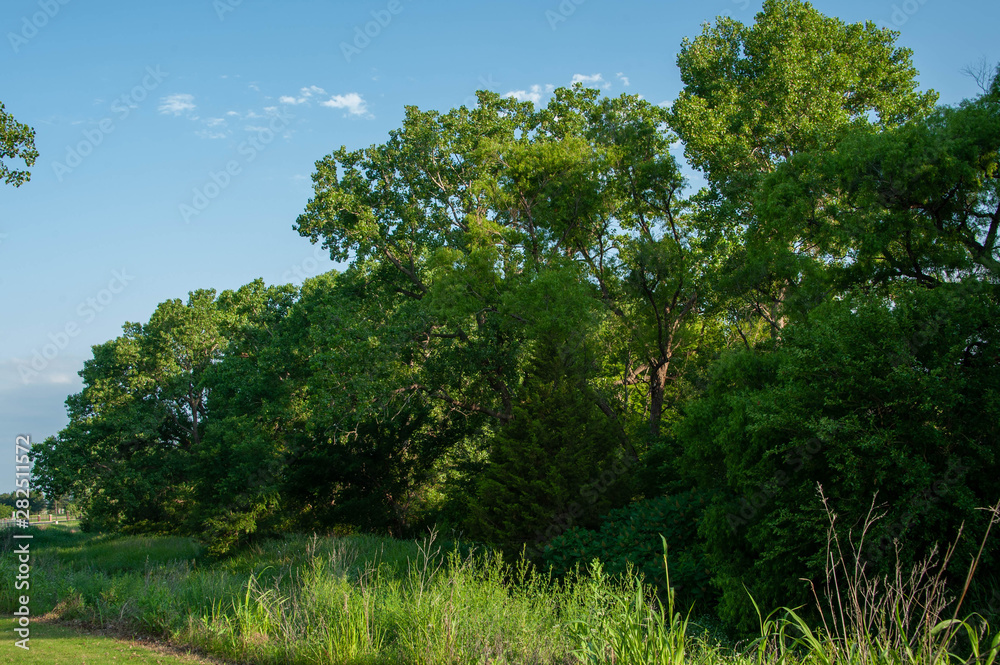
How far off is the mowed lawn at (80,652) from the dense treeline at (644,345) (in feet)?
21.5

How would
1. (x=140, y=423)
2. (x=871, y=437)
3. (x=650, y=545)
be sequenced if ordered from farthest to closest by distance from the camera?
(x=140, y=423) → (x=650, y=545) → (x=871, y=437)

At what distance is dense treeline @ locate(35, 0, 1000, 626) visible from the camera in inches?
358

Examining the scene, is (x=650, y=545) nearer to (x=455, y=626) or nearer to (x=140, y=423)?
(x=455, y=626)

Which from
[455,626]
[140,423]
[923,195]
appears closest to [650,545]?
[455,626]

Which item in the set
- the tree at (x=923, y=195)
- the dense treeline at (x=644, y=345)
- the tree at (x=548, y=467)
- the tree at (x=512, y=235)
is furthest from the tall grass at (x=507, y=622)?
the tree at (x=512, y=235)

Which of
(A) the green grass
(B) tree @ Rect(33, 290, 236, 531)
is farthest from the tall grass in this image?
(B) tree @ Rect(33, 290, 236, 531)

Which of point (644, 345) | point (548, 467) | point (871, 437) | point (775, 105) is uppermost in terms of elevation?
point (775, 105)

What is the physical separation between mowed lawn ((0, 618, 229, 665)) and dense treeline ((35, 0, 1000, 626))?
258 inches

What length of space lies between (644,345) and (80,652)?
1883cm

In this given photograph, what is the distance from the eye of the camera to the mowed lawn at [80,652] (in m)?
6.69

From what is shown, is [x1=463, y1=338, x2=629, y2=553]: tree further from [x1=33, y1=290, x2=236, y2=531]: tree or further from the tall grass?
[x1=33, y1=290, x2=236, y2=531]: tree

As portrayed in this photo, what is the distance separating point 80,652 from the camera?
23.7 feet

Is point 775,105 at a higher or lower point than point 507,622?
higher

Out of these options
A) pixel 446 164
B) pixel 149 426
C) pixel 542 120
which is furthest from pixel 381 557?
pixel 149 426
